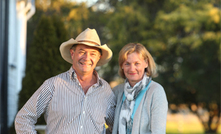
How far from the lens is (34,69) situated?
6227 mm

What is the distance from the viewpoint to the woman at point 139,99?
3.06 metres

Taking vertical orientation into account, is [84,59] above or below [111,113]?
above

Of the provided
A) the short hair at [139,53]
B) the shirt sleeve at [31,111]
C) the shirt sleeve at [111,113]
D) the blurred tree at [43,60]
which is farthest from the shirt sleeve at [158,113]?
the blurred tree at [43,60]

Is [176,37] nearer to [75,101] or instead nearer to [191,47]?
[191,47]

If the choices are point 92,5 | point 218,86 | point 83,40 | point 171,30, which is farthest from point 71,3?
point 83,40

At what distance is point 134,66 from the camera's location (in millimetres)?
3268

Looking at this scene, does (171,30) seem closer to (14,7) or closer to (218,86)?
(218,86)

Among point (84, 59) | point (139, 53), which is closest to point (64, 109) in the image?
point (84, 59)

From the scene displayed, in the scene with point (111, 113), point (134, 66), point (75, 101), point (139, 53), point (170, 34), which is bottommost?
point (111, 113)

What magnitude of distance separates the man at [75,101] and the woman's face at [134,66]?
258mm

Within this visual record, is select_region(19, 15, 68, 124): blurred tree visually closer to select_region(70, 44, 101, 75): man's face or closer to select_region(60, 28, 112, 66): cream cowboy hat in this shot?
select_region(60, 28, 112, 66): cream cowboy hat

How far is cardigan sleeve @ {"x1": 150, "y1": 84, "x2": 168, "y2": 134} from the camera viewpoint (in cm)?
300

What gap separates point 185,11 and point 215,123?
728 centimetres

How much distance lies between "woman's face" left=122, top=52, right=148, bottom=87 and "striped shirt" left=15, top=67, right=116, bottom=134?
36cm
